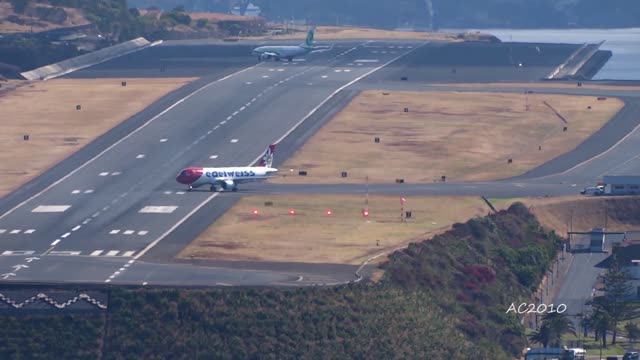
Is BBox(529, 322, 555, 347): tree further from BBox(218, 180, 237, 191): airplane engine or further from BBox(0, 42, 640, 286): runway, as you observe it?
BBox(218, 180, 237, 191): airplane engine

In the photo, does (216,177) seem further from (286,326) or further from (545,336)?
(286,326)

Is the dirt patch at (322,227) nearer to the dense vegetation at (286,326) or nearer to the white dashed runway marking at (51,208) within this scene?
the dense vegetation at (286,326)

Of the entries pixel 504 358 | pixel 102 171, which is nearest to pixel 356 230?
pixel 504 358

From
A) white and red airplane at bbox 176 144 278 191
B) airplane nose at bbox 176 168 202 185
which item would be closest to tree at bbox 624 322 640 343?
white and red airplane at bbox 176 144 278 191

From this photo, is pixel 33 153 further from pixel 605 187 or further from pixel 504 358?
pixel 504 358

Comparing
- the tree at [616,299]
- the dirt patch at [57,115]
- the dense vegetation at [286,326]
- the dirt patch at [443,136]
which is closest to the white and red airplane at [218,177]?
the dirt patch at [443,136]

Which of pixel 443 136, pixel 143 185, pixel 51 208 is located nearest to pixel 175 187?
pixel 143 185

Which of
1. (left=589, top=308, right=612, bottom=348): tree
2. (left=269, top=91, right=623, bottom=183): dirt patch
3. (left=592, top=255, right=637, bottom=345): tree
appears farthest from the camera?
(left=269, top=91, right=623, bottom=183): dirt patch
